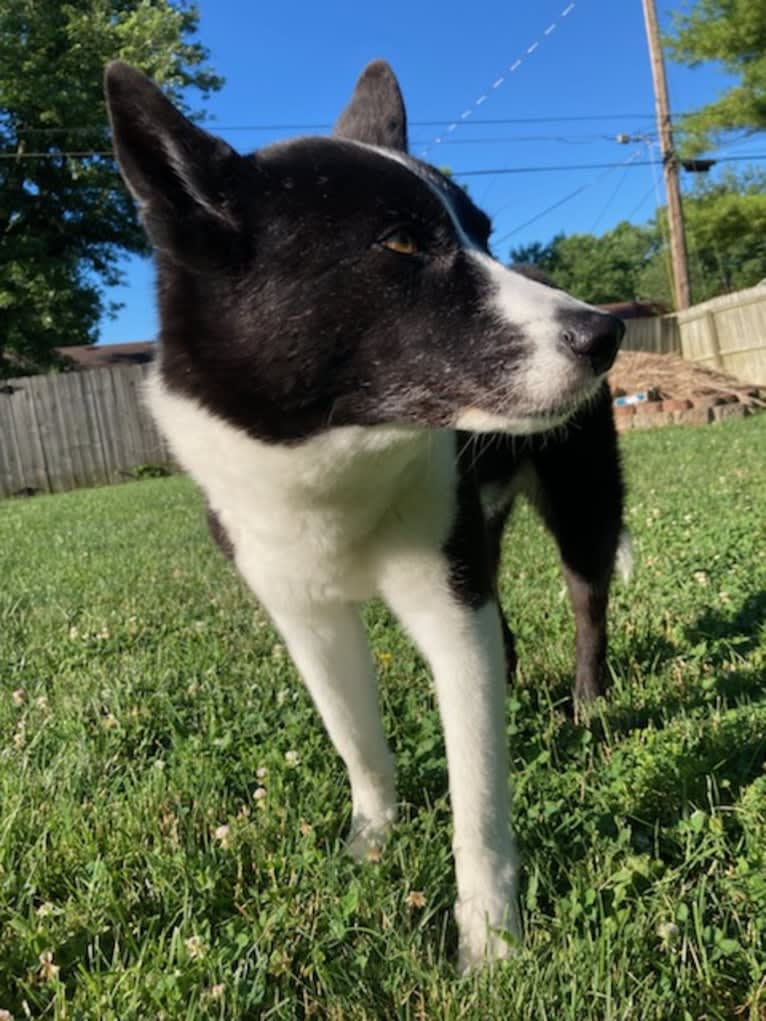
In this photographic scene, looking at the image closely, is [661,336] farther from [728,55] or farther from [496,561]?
[496,561]

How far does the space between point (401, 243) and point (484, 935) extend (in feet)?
4.27

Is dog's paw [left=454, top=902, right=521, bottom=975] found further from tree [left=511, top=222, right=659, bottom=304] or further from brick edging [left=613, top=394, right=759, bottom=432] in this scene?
tree [left=511, top=222, right=659, bottom=304]

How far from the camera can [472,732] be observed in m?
1.75

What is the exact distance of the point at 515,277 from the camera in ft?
5.77

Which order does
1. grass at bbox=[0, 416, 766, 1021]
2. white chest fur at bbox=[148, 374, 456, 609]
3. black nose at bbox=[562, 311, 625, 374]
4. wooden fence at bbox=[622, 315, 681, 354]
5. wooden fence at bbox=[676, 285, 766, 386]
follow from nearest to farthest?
grass at bbox=[0, 416, 766, 1021] < black nose at bbox=[562, 311, 625, 374] < white chest fur at bbox=[148, 374, 456, 609] < wooden fence at bbox=[676, 285, 766, 386] < wooden fence at bbox=[622, 315, 681, 354]

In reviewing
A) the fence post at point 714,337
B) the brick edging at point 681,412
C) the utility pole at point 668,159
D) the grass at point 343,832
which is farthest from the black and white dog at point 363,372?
the utility pole at point 668,159

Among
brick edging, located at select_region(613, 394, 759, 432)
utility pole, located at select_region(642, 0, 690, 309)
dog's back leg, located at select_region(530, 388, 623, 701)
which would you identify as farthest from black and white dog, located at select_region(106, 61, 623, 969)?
utility pole, located at select_region(642, 0, 690, 309)

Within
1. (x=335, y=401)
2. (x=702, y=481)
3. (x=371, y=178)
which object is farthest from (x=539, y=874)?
(x=702, y=481)

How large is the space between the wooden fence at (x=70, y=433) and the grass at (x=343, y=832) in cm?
1387

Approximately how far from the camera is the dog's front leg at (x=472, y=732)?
169cm

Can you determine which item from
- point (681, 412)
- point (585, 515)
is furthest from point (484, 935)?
point (681, 412)

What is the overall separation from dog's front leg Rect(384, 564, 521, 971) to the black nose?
0.53 m

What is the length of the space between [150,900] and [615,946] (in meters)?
0.86

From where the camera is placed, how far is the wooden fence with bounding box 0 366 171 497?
16766 mm
